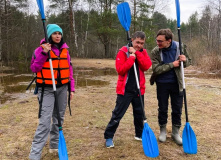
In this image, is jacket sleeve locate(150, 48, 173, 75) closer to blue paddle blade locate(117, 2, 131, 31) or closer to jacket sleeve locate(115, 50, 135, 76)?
jacket sleeve locate(115, 50, 135, 76)

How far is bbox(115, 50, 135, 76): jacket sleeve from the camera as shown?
3049 mm

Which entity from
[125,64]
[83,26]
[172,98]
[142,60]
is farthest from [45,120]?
[83,26]

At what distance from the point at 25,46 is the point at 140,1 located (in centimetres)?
1780

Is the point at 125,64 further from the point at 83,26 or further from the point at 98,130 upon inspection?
the point at 83,26

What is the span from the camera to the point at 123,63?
319 cm

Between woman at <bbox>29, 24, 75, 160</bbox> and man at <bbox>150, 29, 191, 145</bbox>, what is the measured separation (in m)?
1.55

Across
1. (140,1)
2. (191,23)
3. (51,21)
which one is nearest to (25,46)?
(51,21)

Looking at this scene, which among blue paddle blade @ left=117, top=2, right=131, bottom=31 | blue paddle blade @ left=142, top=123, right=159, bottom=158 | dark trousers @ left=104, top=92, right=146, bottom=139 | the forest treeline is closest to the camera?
blue paddle blade @ left=142, top=123, right=159, bottom=158

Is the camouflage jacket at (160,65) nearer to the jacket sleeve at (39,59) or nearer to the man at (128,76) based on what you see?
the man at (128,76)

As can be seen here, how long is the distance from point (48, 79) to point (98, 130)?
1.82m

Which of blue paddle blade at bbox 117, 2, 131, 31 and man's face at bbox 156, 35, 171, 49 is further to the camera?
blue paddle blade at bbox 117, 2, 131, 31

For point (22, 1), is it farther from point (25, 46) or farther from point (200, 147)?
point (200, 147)

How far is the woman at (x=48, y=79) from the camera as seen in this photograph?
280cm

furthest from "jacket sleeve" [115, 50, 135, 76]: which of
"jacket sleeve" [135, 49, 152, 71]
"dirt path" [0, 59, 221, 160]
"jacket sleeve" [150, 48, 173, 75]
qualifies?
"dirt path" [0, 59, 221, 160]
